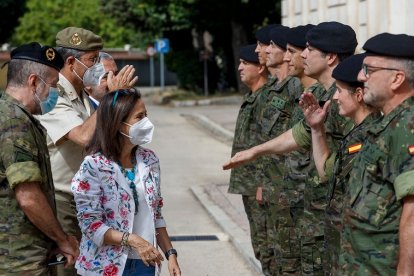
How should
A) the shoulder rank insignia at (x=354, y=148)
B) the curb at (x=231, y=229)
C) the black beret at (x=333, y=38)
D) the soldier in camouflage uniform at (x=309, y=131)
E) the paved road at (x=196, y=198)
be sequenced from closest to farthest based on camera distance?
1. the shoulder rank insignia at (x=354, y=148)
2. the soldier in camouflage uniform at (x=309, y=131)
3. the black beret at (x=333, y=38)
4. the curb at (x=231, y=229)
5. the paved road at (x=196, y=198)

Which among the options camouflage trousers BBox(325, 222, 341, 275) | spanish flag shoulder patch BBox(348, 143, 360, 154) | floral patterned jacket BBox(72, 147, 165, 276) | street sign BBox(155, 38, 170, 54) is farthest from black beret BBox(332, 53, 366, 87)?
street sign BBox(155, 38, 170, 54)

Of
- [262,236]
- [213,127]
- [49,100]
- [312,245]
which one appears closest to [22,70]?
[49,100]

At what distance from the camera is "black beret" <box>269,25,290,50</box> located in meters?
7.98

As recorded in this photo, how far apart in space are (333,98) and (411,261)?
1.88m

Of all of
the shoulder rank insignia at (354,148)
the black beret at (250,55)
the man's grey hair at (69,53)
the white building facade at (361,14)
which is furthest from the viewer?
the white building facade at (361,14)

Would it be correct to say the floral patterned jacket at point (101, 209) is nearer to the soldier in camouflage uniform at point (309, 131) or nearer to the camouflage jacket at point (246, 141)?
the soldier in camouflage uniform at point (309, 131)

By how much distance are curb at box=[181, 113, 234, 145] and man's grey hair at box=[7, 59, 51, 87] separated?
1743cm

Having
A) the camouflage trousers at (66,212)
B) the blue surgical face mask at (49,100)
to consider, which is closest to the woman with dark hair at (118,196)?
the blue surgical face mask at (49,100)

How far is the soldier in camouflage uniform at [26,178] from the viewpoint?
502 cm

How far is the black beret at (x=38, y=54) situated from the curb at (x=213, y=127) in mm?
17314

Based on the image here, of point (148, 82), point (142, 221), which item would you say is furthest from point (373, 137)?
point (148, 82)

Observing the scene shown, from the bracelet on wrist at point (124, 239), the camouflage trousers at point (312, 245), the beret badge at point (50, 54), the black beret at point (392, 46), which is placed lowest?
the camouflage trousers at point (312, 245)

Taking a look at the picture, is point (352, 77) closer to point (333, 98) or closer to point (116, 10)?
point (333, 98)

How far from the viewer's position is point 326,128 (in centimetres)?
627
